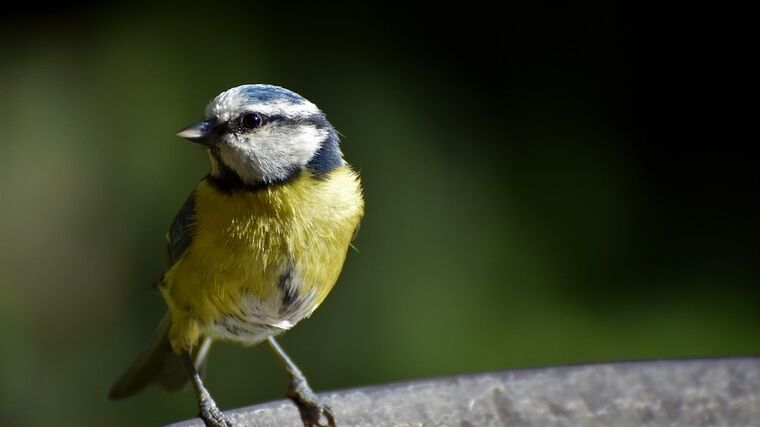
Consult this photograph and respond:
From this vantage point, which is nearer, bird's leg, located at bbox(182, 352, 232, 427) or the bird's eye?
bird's leg, located at bbox(182, 352, 232, 427)

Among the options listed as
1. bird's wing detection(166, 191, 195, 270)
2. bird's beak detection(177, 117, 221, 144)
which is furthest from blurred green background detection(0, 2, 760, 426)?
bird's beak detection(177, 117, 221, 144)

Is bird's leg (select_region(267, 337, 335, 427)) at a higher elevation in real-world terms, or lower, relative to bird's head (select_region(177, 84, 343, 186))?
lower

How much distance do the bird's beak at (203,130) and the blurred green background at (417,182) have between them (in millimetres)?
1587

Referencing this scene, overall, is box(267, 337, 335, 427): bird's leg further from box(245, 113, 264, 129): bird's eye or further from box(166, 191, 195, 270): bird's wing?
box(245, 113, 264, 129): bird's eye

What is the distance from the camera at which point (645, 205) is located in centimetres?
414

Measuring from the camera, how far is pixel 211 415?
2.43m

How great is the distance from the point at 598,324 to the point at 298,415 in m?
1.88

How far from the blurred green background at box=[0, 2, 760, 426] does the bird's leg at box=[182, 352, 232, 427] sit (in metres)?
1.15

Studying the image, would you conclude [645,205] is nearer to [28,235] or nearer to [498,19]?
[498,19]

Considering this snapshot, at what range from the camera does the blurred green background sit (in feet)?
12.9

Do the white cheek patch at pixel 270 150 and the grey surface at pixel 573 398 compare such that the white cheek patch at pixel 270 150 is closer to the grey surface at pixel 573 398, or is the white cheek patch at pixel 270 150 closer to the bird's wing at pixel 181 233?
the bird's wing at pixel 181 233

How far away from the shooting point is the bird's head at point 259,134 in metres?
2.43

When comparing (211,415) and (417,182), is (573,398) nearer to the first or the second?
(211,415)

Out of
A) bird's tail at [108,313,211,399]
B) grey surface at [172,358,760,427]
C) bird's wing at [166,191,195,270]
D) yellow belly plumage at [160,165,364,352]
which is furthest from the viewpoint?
bird's tail at [108,313,211,399]
